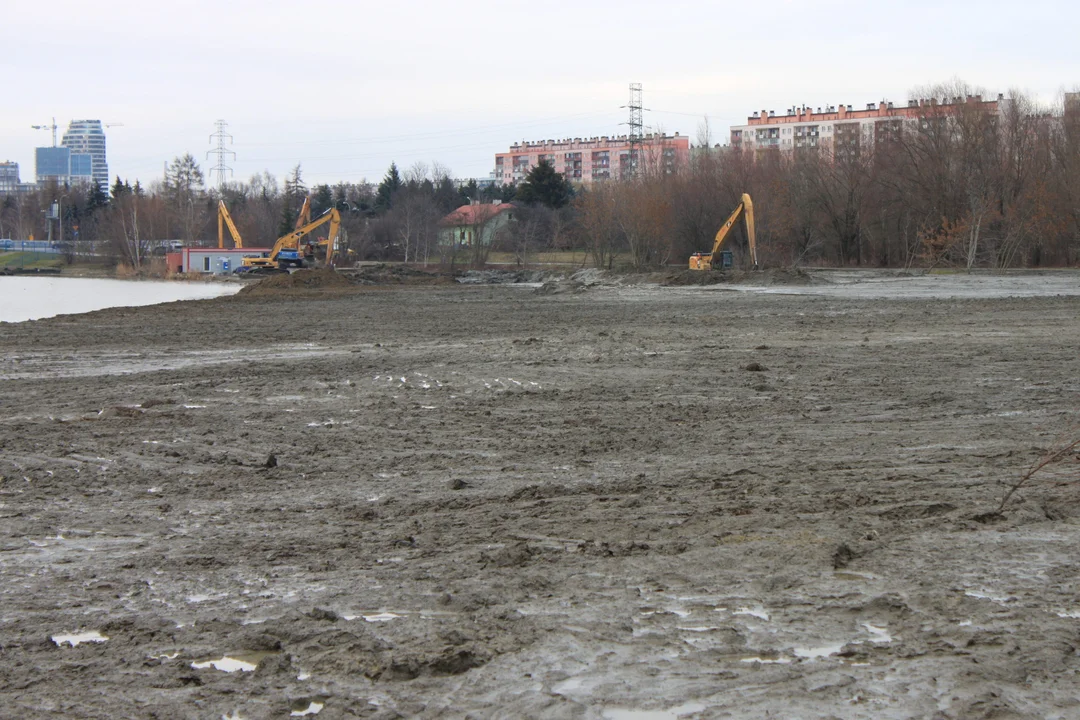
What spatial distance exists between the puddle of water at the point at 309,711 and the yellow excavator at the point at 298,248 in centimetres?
5479

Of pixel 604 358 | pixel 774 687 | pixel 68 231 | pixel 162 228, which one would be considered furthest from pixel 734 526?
pixel 68 231

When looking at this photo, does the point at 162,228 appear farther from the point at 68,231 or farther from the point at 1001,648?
the point at 1001,648

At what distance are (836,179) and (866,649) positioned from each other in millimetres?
64632

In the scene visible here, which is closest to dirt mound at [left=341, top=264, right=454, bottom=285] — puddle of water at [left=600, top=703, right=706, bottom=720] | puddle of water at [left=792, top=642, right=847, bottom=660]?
puddle of water at [left=792, top=642, right=847, bottom=660]

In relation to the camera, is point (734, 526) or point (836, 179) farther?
point (836, 179)

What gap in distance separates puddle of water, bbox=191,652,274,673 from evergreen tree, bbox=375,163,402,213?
94090 mm

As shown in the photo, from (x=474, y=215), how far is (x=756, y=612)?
75248mm

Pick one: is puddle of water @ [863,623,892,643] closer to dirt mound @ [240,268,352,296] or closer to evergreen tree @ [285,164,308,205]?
dirt mound @ [240,268,352,296]

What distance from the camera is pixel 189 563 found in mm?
5770

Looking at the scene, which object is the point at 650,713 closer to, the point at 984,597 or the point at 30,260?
the point at 984,597

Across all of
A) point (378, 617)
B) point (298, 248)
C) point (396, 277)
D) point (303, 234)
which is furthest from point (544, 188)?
point (378, 617)

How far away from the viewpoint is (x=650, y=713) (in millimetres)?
3869

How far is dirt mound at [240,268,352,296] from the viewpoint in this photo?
4191 cm

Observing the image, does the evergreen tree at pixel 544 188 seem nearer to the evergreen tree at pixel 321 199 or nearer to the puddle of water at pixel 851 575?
the evergreen tree at pixel 321 199
